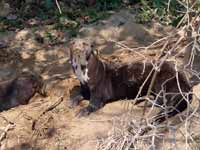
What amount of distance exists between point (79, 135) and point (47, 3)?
3404 millimetres

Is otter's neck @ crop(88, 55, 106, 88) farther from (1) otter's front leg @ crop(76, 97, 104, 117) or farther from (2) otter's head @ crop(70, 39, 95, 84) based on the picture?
(1) otter's front leg @ crop(76, 97, 104, 117)

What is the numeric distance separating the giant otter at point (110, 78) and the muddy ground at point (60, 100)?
0.12 m

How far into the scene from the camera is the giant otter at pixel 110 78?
5.38m

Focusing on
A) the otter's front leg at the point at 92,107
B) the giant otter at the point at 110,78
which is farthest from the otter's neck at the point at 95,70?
the otter's front leg at the point at 92,107

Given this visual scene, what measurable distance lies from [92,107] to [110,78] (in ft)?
1.46

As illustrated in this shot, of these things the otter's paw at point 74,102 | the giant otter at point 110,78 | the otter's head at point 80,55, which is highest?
the otter's head at point 80,55

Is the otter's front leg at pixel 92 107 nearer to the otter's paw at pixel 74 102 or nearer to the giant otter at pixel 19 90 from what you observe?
the otter's paw at pixel 74 102

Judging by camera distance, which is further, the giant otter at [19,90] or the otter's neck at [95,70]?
the giant otter at [19,90]

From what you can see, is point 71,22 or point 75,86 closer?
point 75,86

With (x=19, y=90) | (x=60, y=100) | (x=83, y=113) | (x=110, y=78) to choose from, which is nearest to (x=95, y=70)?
(x=110, y=78)

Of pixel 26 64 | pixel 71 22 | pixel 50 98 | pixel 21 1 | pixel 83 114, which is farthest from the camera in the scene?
pixel 21 1

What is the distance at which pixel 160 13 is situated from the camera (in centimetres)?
773

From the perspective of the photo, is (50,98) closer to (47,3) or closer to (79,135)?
(79,135)

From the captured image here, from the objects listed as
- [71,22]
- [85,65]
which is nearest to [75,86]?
[85,65]
